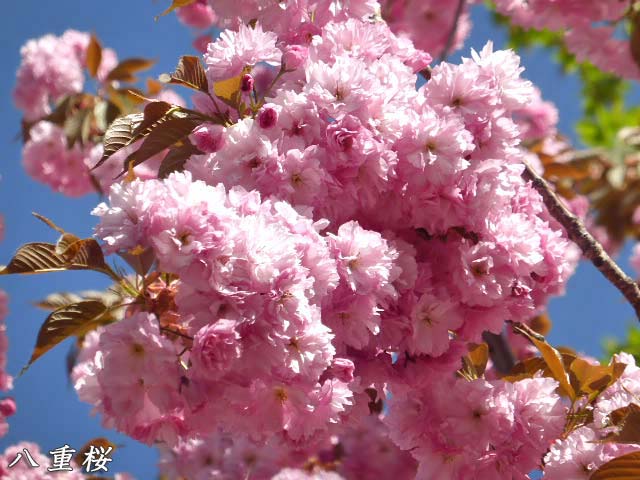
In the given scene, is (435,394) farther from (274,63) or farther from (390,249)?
(274,63)

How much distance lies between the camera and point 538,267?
1238 millimetres

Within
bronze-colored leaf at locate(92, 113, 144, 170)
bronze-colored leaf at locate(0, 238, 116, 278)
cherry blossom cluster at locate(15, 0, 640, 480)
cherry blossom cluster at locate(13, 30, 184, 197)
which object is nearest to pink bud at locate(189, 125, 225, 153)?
cherry blossom cluster at locate(15, 0, 640, 480)

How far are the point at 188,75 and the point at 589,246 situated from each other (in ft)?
2.77

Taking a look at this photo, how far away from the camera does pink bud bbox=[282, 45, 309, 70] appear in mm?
1290

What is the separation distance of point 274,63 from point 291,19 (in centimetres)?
16

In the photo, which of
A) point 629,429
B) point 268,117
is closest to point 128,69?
point 268,117

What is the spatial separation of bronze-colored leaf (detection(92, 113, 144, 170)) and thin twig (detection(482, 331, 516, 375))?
1240 millimetres

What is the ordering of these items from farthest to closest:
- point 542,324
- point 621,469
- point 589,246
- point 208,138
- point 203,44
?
point 542,324, point 203,44, point 589,246, point 208,138, point 621,469

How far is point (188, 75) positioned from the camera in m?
1.26

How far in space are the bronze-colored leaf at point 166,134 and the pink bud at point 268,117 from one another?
16 cm

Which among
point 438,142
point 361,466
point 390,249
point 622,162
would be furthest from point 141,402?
point 622,162

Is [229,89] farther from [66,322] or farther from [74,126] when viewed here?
[74,126]

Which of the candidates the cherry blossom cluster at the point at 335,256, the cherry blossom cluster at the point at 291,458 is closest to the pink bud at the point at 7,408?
the cherry blossom cluster at the point at 291,458

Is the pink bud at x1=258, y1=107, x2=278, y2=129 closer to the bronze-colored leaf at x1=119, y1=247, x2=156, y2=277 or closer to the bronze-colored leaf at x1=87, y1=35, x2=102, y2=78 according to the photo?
the bronze-colored leaf at x1=119, y1=247, x2=156, y2=277
